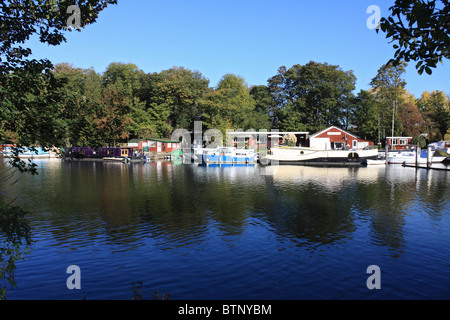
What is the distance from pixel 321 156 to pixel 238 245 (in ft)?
170

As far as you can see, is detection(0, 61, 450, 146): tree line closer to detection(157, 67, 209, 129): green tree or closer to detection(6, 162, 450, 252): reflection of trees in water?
detection(157, 67, 209, 129): green tree

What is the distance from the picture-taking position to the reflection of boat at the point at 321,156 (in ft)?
208

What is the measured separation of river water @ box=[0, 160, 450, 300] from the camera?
37.3 feet

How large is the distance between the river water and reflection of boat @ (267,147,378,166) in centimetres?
3404

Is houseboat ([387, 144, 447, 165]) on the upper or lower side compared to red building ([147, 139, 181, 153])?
lower

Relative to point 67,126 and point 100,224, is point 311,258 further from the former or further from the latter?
point 100,224

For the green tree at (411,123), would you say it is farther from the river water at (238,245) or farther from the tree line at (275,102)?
the river water at (238,245)

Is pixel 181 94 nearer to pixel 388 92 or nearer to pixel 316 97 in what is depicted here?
pixel 316 97

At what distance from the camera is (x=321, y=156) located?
64.2 meters

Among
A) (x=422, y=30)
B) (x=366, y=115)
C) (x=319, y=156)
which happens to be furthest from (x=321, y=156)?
(x=422, y=30)

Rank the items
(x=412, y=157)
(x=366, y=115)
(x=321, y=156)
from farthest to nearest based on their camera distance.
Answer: (x=366, y=115), (x=321, y=156), (x=412, y=157)

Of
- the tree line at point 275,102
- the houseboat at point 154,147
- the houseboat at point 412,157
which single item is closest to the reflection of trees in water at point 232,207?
the houseboat at point 412,157

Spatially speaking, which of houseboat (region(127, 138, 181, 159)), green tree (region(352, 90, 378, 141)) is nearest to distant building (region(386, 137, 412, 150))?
green tree (region(352, 90, 378, 141))
